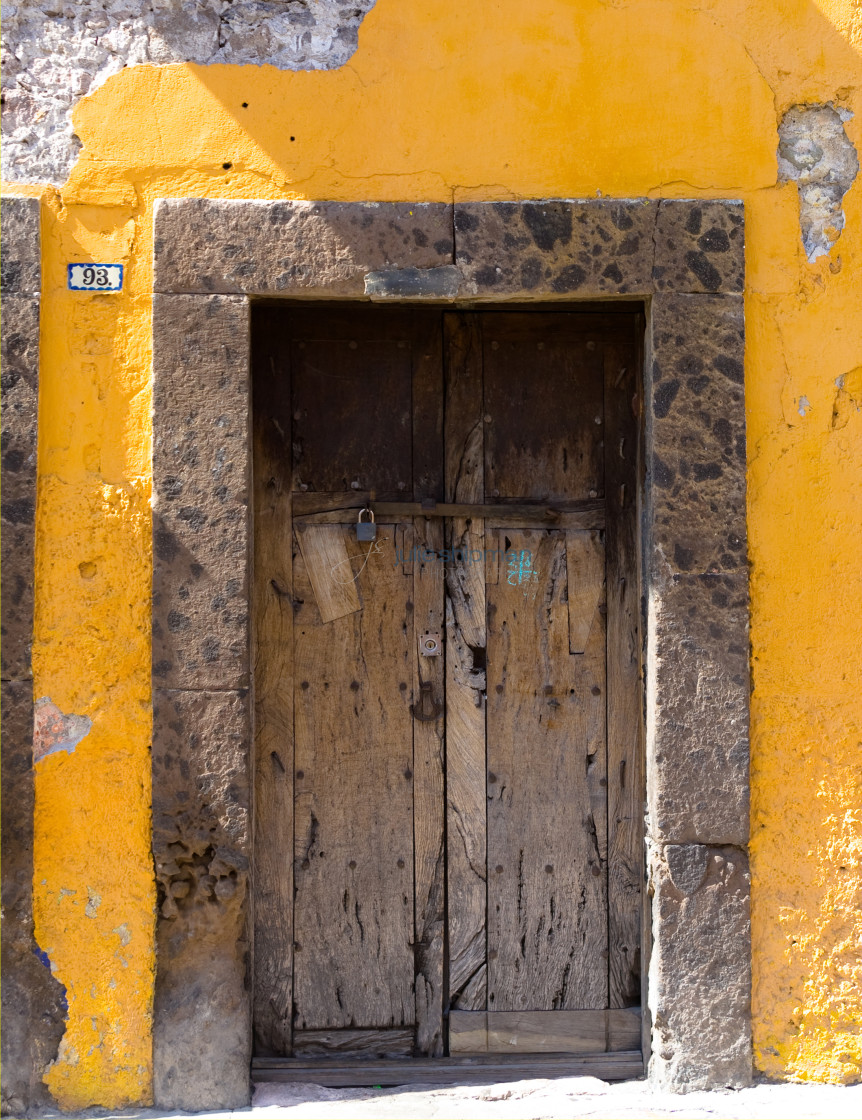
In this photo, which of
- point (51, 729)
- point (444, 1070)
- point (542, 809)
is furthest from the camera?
point (542, 809)

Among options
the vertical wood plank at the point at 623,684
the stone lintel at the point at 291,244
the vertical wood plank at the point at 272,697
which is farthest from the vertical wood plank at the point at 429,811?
the stone lintel at the point at 291,244

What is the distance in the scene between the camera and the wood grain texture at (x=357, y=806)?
278 centimetres

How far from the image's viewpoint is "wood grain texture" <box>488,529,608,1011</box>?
2799 mm

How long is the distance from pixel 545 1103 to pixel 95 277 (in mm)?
2507

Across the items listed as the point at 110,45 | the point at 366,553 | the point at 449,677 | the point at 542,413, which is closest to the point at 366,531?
the point at 366,553

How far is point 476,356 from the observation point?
9.26 ft

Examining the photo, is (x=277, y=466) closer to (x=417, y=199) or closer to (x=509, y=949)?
(x=417, y=199)

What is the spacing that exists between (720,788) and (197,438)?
168cm

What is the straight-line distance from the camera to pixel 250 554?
101 inches

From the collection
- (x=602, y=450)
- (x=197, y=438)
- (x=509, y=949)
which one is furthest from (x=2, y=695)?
(x=602, y=450)

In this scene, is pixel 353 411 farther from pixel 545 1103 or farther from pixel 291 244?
pixel 545 1103

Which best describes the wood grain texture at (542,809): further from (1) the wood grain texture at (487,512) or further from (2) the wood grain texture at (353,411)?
(2) the wood grain texture at (353,411)

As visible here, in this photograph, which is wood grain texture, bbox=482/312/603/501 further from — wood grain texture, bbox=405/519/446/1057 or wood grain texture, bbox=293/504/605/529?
wood grain texture, bbox=405/519/446/1057

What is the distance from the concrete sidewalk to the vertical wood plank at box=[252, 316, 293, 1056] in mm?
287
